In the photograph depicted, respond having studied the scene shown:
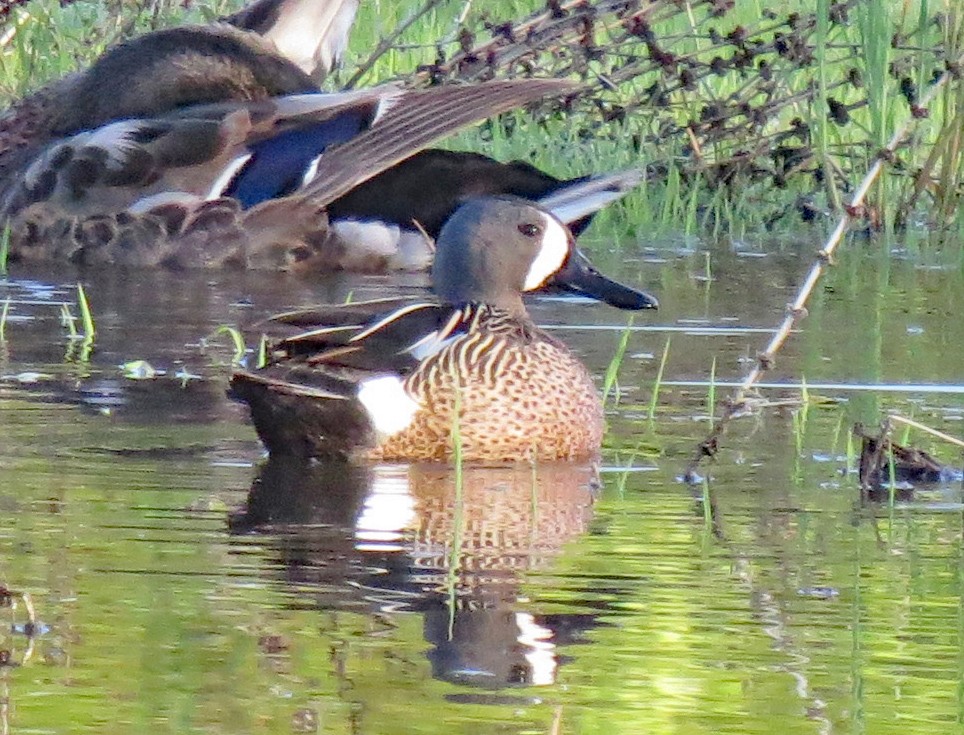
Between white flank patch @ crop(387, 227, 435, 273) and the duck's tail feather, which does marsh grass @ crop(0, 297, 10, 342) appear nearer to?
white flank patch @ crop(387, 227, 435, 273)

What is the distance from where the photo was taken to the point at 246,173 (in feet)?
29.6

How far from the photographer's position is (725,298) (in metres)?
8.38

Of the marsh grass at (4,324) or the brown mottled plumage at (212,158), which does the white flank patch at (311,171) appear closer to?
the brown mottled plumage at (212,158)

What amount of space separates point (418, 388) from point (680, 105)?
5.71m

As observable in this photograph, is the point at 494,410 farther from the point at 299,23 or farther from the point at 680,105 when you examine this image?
the point at 680,105

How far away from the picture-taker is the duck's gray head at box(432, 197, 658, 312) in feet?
19.5

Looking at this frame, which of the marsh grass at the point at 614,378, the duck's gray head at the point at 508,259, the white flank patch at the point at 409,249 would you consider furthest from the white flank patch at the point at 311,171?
the duck's gray head at the point at 508,259

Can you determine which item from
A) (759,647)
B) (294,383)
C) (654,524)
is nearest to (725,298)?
(294,383)

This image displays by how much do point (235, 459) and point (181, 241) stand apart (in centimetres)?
389

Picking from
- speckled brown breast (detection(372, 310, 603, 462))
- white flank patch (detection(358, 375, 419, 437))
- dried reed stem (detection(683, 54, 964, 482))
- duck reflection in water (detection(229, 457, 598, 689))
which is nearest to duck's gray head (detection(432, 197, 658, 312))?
Answer: speckled brown breast (detection(372, 310, 603, 462))

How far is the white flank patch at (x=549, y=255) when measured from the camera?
239 inches

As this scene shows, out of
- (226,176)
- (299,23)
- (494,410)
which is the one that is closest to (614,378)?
(494,410)

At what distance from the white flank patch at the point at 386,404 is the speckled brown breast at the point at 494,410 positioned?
0.06 feet

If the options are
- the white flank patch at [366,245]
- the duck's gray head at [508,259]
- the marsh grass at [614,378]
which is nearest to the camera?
the marsh grass at [614,378]
